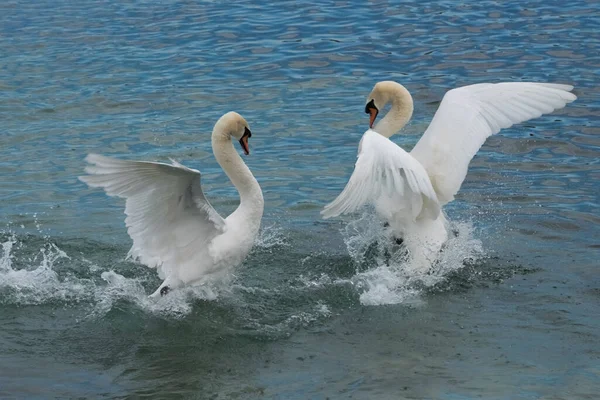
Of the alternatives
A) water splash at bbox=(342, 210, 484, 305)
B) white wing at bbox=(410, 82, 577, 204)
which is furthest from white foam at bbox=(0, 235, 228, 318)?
white wing at bbox=(410, 82, 577, 204)

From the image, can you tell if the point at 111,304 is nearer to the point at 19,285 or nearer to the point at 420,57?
the point at 19,285

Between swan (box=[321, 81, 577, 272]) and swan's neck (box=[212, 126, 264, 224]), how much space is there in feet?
1.91

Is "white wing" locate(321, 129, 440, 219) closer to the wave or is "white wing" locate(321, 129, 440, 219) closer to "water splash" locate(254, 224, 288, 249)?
the wave

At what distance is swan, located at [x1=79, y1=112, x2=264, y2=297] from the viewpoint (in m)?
6.70

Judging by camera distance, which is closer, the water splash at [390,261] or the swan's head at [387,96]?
the water splash at [390,261]

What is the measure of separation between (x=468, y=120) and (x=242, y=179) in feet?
6.72

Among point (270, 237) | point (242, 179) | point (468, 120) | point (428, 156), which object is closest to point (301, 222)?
point (270, 237)

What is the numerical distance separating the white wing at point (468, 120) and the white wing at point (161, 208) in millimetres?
1828

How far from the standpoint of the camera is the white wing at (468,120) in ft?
25.6

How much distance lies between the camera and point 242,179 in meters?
7.02

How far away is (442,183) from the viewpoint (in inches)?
305

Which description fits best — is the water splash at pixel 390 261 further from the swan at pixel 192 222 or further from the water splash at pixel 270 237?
the swan at pixel 192 222

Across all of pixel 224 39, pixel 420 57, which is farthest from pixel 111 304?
pixel 224 39

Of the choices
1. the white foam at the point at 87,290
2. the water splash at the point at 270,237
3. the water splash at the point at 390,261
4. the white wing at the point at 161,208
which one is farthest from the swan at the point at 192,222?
the water splash at the point at 270,237
